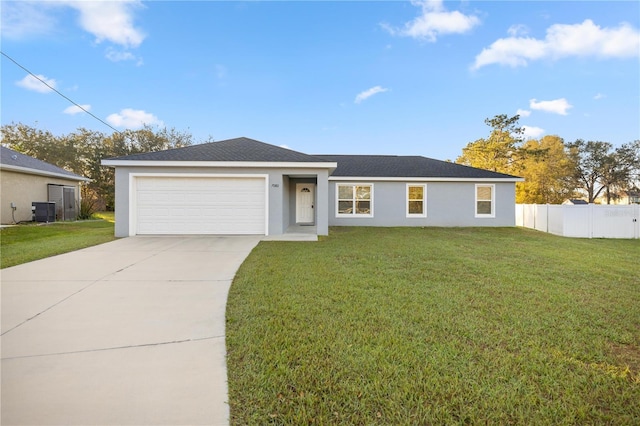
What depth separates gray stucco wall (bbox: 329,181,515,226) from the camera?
15086 mm

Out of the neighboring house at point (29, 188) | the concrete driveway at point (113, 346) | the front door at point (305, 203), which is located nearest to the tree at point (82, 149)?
the neighboring house at point (29, 188)

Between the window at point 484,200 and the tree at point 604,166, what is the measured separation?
25.8m

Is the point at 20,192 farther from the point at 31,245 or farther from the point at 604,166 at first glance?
the point at 604,166

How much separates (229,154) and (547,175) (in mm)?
32447

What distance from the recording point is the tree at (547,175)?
28.5 metres

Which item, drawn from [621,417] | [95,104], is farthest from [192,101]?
[621,417]

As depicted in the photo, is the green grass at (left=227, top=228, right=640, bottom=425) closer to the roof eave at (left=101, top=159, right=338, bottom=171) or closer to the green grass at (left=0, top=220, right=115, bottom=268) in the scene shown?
the green grass at (left=0, top=220, right=115, bottom=268)

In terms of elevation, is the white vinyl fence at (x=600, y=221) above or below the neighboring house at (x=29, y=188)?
below

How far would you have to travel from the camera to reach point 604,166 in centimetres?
3234

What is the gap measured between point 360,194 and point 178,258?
10.0 meters

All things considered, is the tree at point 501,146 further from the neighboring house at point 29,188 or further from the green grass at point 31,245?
the neighboring house at point 29,188

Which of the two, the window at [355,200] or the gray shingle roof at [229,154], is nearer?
the gray shingle roof at [229,154]

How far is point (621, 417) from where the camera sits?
197cm

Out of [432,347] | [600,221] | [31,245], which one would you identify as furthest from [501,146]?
[31,245]
